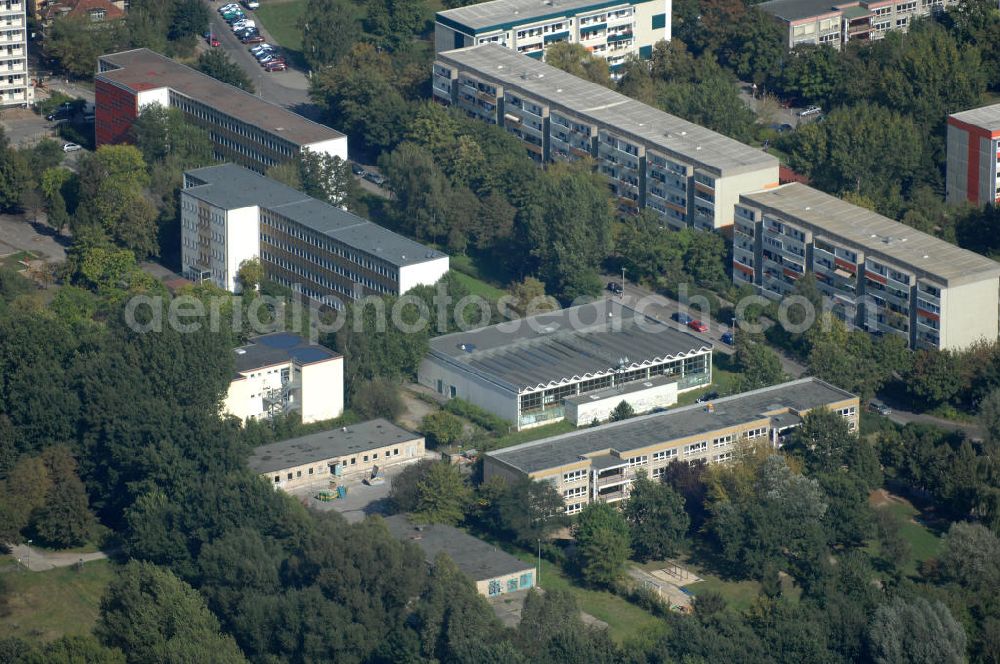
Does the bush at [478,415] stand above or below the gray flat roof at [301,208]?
below

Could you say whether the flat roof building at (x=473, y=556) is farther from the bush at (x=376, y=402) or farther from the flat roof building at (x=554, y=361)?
the flat roof building at (x=554, y=361)

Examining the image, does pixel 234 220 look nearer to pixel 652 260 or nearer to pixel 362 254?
pixel 362 254

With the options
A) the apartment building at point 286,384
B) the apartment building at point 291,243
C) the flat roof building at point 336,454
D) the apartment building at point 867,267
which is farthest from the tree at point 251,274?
the apartment building at point 867,267

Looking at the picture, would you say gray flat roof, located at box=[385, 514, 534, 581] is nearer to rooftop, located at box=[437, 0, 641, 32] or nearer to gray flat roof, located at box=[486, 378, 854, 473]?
gray flat roof, located at box=[486, 378, 854, 473]

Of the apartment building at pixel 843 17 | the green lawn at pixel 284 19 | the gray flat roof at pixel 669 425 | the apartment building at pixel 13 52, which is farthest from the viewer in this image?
the green lawn at pixel 284 19

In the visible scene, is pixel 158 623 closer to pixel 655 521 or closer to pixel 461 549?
pixel 461 549

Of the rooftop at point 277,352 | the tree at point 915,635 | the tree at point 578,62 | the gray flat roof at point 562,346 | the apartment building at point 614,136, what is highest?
the tree at point 578,62

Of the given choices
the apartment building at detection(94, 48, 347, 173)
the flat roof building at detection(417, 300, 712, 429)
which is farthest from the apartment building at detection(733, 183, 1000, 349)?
the apartment building at detection(94, 48, 347, 173)

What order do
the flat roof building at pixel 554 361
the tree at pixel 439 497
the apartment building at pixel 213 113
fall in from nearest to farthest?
the tree at pixel 439 497
the flat roof building at pixel 554 361
the apartment building at pixel 213 113

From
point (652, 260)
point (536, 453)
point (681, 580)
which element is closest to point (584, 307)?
point (652, 260)
